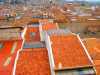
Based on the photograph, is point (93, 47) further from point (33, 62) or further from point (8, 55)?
point (8, 55)

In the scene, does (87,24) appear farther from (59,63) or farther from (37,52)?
(59,63)

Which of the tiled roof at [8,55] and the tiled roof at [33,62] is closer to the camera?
the tiled roof at [33,62]

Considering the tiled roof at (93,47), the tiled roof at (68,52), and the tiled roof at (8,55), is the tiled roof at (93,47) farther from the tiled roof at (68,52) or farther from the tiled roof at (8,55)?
the tiled roof at (8,55)

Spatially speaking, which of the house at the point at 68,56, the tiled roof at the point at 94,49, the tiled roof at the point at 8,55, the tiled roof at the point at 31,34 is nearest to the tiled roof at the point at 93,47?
the tiled roof at the point at 94,49

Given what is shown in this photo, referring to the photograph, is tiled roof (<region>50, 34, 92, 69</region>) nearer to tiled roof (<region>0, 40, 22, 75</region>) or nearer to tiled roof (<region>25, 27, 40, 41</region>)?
tiled roof (<region>0, 40, 22, 75</region>)

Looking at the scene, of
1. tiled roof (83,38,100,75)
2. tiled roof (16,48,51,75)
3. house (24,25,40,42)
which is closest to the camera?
tiled roof (16,48,51,75)

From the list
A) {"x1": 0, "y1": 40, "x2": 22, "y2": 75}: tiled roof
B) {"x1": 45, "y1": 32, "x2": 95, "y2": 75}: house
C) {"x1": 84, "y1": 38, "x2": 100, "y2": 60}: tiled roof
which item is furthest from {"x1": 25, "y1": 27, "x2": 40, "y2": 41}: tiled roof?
{"x1": 45, "y1": 32, "x2": 95, "y2": 75}: house

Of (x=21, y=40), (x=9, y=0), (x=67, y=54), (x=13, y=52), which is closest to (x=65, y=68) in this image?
(x=67, y=54)
